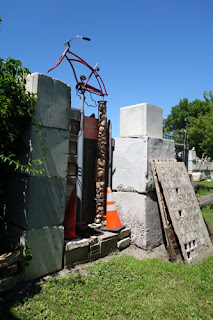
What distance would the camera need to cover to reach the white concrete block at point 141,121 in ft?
15.6

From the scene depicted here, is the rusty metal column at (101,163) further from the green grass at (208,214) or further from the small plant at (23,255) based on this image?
the green grass at (208,214)

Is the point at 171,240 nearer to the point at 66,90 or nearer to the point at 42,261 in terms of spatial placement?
the point at 42,261

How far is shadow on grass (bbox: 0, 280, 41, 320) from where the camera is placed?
2.55m

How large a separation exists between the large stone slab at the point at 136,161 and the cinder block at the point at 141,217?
170mm

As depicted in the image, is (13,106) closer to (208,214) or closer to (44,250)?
(44,250)

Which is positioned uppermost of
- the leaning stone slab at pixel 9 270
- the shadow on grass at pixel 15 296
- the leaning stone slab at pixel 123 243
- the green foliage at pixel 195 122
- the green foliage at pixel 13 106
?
the green foliage at pixel 195 122

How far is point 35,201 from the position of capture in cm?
325

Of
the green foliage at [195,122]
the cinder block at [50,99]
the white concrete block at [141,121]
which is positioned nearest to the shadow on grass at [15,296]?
the cinder block at [50,99]

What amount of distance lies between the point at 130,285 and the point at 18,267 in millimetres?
1480

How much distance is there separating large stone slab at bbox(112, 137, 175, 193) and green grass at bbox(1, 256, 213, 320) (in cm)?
144

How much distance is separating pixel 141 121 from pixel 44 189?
94.2 inches

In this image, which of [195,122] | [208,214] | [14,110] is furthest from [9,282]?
[195,122]

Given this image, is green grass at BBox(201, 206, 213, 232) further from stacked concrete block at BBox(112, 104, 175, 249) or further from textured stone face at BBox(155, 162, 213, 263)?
stacked concrete block at BBox(112, 104, 175, 249)

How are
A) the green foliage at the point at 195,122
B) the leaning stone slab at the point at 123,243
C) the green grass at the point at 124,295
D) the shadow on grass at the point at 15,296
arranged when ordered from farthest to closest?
the green foliage at the point at 195,122
the leaning stone slab at the point at 123,243
the green grass at the point at 124,295
the shadow on grass at the point at 15,296
